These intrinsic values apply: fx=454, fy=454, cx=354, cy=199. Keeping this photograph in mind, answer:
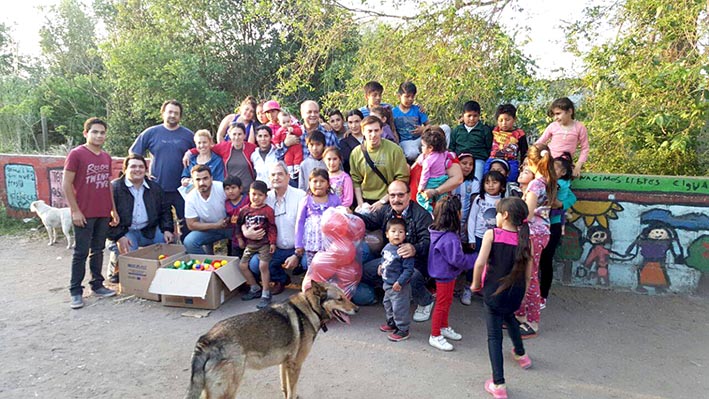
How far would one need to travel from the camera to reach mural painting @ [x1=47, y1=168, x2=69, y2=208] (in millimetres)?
8992

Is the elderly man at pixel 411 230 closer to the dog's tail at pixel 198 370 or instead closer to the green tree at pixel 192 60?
the dog's tail at pixel 198 370

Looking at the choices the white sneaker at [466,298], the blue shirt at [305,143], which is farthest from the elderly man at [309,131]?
the white sneaker at [466,298]

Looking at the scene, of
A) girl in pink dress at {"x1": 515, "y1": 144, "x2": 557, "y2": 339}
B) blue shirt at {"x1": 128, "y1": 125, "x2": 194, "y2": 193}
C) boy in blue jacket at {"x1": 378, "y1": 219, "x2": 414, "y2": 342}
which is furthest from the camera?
blue shirt at {"x1": 128, "y1": 125, "x2": 194, "y2": 193}

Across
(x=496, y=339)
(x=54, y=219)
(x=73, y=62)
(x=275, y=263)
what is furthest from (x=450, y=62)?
(x=73, y=62)

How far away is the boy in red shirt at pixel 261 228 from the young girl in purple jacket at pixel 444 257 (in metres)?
1.98

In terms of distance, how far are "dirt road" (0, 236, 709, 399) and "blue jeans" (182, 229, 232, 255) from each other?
0.89 m

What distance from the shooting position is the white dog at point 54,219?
309 inches

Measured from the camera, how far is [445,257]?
4324mm

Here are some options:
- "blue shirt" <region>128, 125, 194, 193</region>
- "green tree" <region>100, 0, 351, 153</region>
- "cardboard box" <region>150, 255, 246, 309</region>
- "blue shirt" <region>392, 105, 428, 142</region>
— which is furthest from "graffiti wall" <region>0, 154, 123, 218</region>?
"blue shirt" <region>392, 105, 428, 142</region>

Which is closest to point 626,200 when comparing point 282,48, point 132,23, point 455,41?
point 455,41

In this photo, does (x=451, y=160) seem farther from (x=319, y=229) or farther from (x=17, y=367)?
(x=17, y=367)

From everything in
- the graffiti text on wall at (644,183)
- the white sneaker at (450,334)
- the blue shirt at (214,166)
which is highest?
the blue shirt at (214,166)

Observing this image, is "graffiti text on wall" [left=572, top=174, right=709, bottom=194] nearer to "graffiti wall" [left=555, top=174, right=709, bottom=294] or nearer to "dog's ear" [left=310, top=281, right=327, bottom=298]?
"graffiti wall" [left=555, top=174, right=709, bottom=294]

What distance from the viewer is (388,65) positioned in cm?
839
